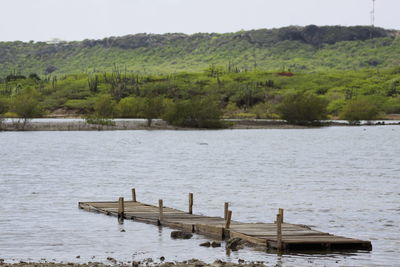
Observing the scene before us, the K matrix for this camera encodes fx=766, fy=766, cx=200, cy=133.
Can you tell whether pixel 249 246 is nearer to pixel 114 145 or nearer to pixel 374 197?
pixel 374 197

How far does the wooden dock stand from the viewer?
90.9 feet

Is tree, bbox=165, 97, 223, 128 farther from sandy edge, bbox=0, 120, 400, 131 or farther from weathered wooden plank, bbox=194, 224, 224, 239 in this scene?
weathered wooden plank, bbox=194, 224, 224, 239

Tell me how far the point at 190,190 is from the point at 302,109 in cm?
10348

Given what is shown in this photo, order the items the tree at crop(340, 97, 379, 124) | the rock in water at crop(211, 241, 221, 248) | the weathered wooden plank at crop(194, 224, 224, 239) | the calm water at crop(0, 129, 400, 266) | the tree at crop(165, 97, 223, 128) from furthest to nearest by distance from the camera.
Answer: the tree at crop(340, 97, 379, 124)
the tree at crop(165, 97, 223, 128)
the weathered wooden plank at crop(194, 224, 224, 239)
the calm water at crop(0, 129, 400, 266)
the rock in water at crop(211, 241, 221, 248)

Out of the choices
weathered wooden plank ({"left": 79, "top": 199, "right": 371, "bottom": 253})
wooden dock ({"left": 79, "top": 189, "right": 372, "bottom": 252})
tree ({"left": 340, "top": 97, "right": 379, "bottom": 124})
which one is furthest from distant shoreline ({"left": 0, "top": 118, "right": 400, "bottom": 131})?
wooden dock ({"left": 79, "top": 189, "right": 372, "bottom": 252})

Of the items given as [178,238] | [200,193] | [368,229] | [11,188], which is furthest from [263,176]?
[178,238]

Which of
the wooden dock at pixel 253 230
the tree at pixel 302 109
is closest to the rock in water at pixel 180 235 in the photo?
the wooden dock at pixel 253 230

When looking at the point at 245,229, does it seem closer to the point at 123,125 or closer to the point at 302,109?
the point at 123,125

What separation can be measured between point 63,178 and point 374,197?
2731cm

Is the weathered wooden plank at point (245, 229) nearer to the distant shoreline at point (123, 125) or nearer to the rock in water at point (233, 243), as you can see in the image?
the rock in water at point (233, 243)

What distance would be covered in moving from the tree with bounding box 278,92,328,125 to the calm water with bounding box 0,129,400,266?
34.1 m

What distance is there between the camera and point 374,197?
1950 inches

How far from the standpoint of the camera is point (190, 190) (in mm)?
54281

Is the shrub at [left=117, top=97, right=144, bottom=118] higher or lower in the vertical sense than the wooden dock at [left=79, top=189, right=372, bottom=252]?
higher
